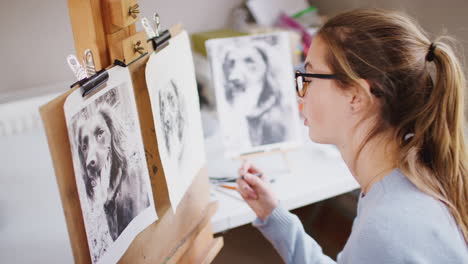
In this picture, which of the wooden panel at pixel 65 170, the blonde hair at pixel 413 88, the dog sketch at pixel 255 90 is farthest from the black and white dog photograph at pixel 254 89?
the wooden panel at pixel 65 170

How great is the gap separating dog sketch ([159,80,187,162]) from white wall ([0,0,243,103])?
2.47ft

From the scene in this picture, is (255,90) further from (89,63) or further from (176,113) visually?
(89,63)

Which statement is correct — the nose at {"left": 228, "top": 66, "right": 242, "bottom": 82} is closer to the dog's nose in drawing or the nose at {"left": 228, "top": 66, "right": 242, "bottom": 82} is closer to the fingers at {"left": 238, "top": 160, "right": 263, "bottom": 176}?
the fingers at {"left": 238, "top": 160, "right": 263, "bottom": 176}

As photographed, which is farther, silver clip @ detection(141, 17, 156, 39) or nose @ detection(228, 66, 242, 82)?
nose @ detection(228, 66, 242, 82)

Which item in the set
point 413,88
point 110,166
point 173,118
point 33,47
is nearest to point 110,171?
point 110,166

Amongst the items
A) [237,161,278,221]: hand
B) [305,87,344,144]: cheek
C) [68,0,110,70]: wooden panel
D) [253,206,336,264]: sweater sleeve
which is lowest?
[253,206,336,264]: sweater sleeve

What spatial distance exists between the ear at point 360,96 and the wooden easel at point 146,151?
37 cm

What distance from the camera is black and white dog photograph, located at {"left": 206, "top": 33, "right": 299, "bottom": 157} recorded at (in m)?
1.23

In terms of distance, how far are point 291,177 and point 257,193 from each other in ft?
0.73

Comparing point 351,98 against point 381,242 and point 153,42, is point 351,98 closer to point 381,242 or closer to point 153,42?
point 381,242

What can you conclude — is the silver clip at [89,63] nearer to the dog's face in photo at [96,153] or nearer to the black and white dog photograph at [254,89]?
the dog's face in photo at [96,153]

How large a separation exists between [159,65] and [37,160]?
2.39ft

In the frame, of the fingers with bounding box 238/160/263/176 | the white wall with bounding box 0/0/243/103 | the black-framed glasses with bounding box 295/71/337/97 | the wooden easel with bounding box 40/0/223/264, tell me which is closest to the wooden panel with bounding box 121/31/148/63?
the wooden easel with bounding box 40/0/223/264

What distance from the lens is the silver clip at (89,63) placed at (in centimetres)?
64
